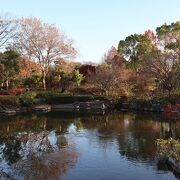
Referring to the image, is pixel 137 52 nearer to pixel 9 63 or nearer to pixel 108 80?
pixel 108 80

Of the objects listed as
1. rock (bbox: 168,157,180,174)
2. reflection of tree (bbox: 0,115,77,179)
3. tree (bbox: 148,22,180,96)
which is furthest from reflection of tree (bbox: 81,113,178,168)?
tree (bbox: 148,22,180,96)

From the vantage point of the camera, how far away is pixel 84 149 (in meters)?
19.3

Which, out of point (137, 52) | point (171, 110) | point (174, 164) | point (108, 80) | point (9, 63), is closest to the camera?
point (174, 164)

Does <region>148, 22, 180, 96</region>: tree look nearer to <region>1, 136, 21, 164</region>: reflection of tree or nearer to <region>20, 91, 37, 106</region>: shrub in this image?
<region>20, 91, 37, 106</region>: shrub

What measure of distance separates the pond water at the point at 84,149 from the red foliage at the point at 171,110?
13.8ft

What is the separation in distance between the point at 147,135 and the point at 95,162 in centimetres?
722

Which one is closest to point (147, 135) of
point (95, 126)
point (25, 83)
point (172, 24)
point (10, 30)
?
point (95, 126)

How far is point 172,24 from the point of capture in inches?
1716

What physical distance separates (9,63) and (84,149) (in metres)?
29.1

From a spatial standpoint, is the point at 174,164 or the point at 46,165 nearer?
the point at 174,164

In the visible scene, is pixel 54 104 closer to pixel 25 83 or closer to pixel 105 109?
pixel 105 109

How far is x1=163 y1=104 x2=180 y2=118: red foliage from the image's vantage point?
34209mm

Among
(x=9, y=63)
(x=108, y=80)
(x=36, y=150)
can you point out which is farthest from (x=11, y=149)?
(x=9, y=63)

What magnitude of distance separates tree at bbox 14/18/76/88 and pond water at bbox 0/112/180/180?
71.4 ft
